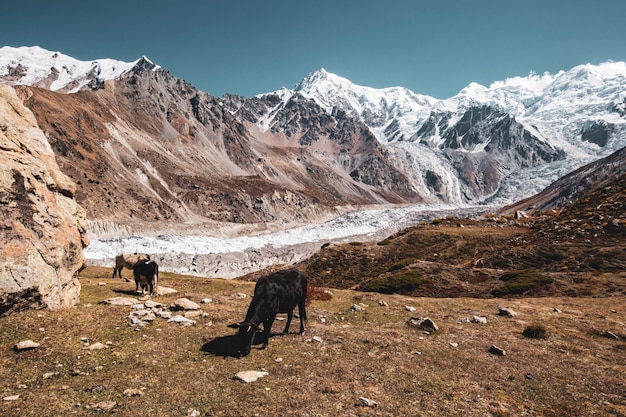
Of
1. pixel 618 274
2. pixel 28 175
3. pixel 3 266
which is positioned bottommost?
pixel 618 274

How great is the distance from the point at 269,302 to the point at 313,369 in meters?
3.16

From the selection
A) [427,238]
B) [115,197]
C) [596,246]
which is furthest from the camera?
[115,197]

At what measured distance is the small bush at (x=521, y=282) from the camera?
29516 mm

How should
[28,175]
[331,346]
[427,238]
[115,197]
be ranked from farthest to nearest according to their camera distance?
[115,197], [427,238], [28,175], [331,346]

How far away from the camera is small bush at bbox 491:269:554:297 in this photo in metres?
29.5

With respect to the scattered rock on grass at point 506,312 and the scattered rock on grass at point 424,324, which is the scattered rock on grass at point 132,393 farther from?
the scattered rock on grass at point 506,312

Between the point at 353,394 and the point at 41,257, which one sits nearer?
the point at 353,394

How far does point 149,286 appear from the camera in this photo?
23.6m

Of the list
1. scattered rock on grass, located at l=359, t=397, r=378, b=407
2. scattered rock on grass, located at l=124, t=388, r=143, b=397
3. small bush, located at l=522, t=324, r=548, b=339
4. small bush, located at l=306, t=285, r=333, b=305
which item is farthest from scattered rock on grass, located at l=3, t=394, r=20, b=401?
small bush, located at l=522, t=324, r=548, b=339

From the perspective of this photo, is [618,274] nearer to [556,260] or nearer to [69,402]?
[556,260]

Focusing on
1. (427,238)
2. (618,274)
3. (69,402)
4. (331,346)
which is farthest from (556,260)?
(69,402)

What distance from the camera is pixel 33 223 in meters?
15.3

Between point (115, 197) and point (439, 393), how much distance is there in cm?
14107

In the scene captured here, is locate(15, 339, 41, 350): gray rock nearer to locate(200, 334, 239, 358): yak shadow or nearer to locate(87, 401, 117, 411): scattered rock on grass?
locate(87, 401, 117, 411): scattered rock on grass
